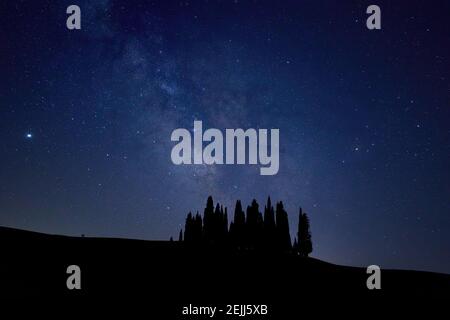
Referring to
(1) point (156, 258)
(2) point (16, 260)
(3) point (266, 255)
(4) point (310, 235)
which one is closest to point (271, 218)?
(4) point (310, 235)

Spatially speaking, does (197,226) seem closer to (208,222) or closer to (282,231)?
(208,222)

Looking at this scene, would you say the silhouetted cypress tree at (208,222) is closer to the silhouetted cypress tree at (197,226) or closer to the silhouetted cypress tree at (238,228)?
the silhouetted cypress tree at (197,226)

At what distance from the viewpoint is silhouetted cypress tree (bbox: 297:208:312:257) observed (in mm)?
55938

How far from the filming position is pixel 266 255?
36.8 meters

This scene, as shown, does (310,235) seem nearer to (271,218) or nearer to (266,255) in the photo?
(271,218)

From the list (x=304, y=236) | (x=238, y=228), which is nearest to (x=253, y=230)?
(x=238, y=228)

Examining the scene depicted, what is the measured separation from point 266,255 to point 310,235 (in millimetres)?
22066

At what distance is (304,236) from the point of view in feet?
187

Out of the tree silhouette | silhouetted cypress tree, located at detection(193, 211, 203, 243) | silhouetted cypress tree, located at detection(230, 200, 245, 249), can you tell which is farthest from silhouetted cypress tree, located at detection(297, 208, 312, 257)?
silhouetted cypress tree, located at detection(193, 211, 203, 243)

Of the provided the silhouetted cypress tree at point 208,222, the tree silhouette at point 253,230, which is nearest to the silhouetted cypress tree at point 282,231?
the tree silhouette at point 253,230

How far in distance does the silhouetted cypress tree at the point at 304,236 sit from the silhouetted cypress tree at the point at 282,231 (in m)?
3.57

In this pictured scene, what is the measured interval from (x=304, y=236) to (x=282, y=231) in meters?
5.21

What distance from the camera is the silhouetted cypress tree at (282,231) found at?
52.6 m

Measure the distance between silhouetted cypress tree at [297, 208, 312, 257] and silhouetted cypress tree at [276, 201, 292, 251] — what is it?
357 centimetres
